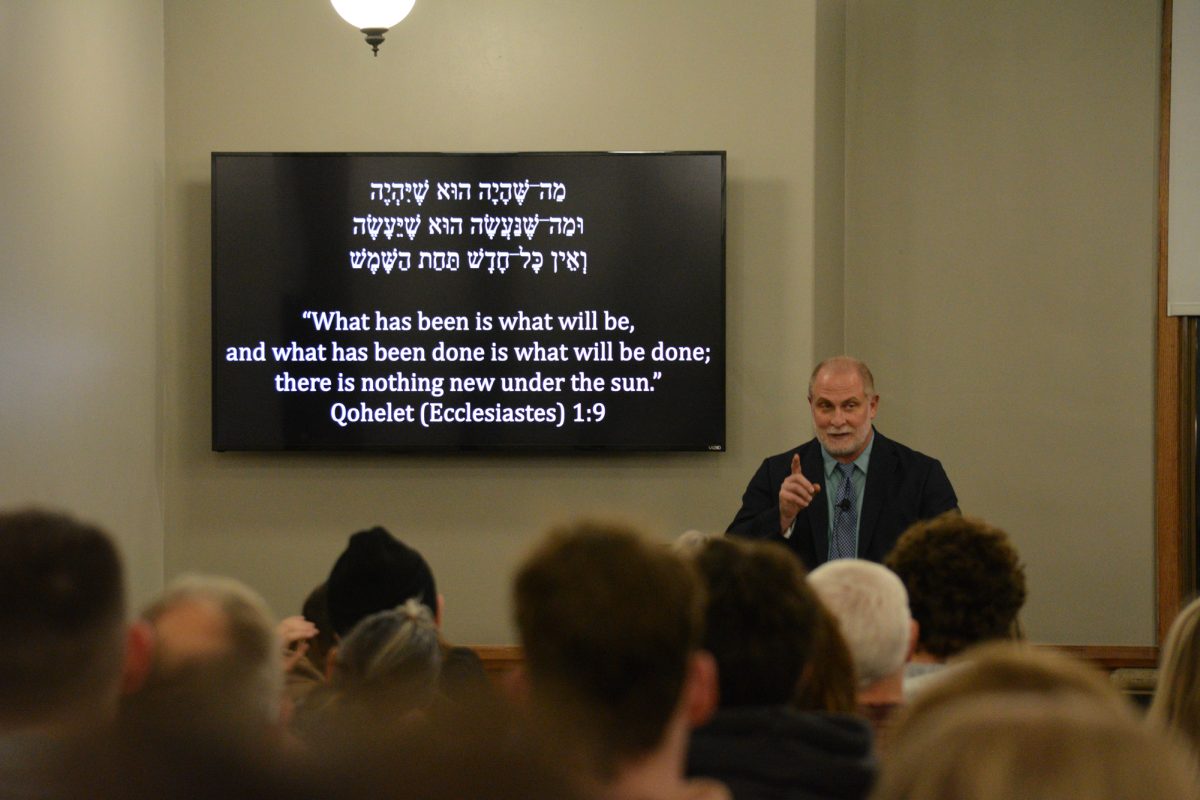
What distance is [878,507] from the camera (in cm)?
404

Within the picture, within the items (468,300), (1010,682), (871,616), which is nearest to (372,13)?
(468,300)

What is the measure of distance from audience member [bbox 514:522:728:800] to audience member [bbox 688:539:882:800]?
0.36 meters

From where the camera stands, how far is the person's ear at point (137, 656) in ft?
4.00

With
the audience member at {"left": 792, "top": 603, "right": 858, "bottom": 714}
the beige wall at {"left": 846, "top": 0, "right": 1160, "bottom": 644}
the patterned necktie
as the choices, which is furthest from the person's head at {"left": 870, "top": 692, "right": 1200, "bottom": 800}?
the beige wall at {"left": 846, "top": 0, "right": 1160, "bottom": 644}

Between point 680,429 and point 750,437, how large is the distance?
0.28 meters

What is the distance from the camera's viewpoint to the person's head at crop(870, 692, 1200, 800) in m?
0.79

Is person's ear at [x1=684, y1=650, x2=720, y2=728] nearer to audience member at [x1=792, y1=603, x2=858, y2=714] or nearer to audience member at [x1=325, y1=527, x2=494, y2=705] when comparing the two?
audience member at [x1=792, y1=603, x2=858, y2=714]

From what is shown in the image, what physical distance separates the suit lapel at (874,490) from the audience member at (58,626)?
297 cm

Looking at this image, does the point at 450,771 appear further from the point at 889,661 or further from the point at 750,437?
the point at 750,437

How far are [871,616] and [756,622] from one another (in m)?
0.59

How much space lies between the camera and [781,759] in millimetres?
A: 1590

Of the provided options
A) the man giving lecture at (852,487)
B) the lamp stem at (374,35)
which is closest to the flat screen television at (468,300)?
the lamp stem at (374,35)

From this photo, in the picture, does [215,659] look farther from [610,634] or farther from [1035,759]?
[1035,759]

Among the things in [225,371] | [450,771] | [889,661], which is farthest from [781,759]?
[225,371]
